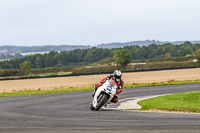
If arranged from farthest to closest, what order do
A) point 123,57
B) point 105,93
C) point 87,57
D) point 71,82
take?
point 87,57, point 123,57, point 71,82, point 105,93

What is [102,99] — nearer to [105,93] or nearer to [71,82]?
[105,93]

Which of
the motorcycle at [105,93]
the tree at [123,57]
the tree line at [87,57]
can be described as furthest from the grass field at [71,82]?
the tree line at [87,57]

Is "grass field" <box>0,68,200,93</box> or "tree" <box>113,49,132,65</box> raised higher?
"tree" <box>113,49,132,65</box>

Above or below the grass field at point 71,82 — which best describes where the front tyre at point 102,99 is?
above

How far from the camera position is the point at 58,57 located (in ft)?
595

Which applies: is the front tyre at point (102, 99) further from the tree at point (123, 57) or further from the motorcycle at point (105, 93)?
the tree at point (123, 57)

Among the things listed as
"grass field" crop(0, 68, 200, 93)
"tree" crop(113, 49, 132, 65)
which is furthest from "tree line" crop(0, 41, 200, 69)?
"grass field" crop(0, 68, 200, 93)

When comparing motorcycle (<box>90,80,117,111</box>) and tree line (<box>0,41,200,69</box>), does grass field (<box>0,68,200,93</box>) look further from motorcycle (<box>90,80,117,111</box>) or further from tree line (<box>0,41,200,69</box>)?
tree line (<box>0,41,200,69</box>)

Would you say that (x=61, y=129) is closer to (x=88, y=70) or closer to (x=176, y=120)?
(x=176, y=120)

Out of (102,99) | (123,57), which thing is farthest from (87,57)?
(102,99)

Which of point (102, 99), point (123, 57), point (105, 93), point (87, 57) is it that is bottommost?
point (87, 57)

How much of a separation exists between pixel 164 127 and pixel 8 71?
62.6 meters

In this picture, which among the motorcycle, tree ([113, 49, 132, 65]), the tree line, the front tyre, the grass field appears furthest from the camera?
the tree line

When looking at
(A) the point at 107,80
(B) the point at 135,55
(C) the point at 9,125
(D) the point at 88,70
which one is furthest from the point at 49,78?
(B) the point at 135,55
